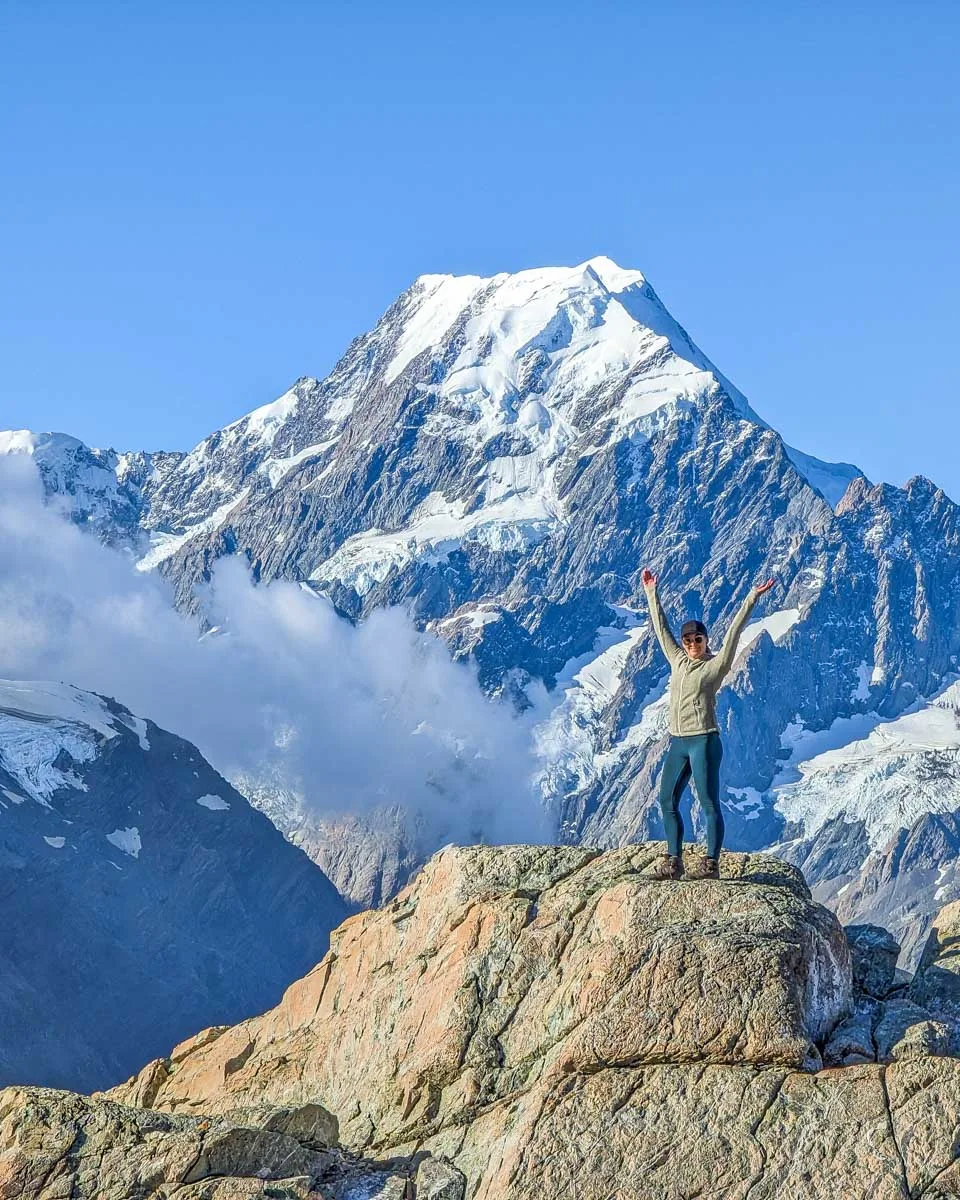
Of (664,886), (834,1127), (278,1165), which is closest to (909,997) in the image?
(664,886)

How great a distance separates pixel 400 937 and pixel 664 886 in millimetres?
8057

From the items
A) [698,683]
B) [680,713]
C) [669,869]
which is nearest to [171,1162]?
[669,869]

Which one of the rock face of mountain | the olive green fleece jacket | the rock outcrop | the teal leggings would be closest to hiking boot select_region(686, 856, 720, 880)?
the teal leggings

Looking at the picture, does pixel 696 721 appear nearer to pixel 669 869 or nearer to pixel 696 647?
pixel 696 647

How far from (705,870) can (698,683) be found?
317cm

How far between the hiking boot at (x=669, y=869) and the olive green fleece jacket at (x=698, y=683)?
2.08m

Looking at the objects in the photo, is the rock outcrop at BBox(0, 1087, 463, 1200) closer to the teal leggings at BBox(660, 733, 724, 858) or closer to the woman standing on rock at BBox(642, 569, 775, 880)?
the woman standing on rock at BBox(642, 569, 775, 880)

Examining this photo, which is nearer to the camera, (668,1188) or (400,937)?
(668,1188)

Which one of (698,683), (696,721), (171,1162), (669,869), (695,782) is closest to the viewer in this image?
(171,1162)

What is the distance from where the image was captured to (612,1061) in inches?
1048

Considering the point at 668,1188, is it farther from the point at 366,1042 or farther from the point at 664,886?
the point at 366,1042

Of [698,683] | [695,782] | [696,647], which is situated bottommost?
[695,782]

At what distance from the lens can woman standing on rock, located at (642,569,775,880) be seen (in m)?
30.9

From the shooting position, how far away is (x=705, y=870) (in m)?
31.4
